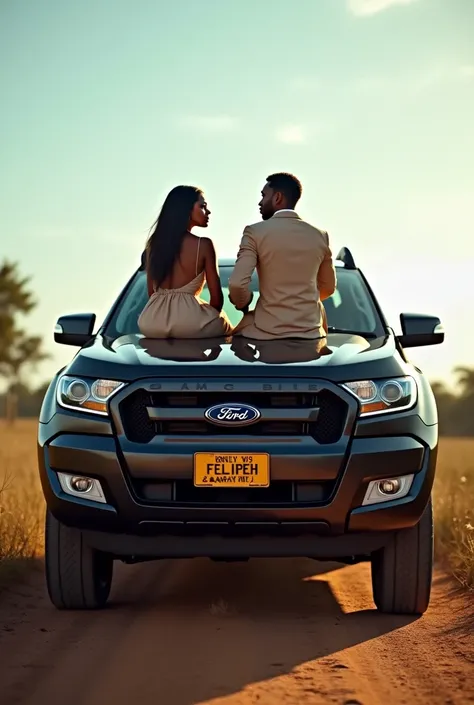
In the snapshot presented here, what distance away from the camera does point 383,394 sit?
229 inches

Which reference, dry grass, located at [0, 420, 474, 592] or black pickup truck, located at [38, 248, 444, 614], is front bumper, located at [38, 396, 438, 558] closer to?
black pickup truck, located at [38, 248, 444, 614]

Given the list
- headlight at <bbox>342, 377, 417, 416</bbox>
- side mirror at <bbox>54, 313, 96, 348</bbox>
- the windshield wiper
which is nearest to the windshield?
the windshield wiper

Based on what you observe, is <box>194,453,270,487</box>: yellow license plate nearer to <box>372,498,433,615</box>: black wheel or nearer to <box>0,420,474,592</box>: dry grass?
<box>372,498,433,615</box>: black wheel

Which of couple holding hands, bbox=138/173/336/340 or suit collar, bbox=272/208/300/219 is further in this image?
suit collar, bbox=272/208/300/219

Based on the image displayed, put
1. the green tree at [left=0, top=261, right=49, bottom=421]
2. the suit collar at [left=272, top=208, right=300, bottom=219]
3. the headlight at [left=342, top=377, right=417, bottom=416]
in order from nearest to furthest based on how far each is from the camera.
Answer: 1. the headlight at [left=342, top=377, right=417, bottom=416]
2. the suit collar at [left=272, top=208, right=300, bottom=219]
3. the green tree at [left=0, top=261, right=49, bottom=421]

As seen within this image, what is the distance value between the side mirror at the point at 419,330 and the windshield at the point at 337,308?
0.46ft

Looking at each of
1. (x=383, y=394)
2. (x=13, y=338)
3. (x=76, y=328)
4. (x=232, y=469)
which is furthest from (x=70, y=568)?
(x=13, y=338)

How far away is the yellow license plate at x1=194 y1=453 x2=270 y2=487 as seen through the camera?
18.4 feet

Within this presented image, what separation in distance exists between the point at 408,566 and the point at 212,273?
6.45ft

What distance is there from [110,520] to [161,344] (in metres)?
1.07

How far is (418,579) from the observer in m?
6.06

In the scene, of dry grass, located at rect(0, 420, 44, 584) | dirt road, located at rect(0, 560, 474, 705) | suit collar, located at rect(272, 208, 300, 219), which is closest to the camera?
dirt road, located at rect(0, 560, 474, 705)

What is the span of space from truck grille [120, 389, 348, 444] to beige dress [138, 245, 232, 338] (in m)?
0.94

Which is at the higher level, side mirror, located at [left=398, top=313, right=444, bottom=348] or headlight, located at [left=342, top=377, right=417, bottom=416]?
side mirror, located at [left=398, top=313, right=444, bottom=348]
